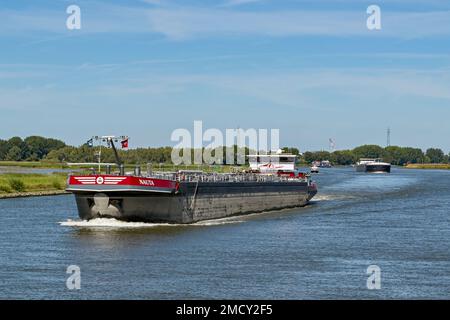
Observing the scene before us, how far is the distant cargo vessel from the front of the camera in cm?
4978

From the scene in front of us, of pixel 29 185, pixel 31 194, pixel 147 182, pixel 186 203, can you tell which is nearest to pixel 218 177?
pixel 186 203

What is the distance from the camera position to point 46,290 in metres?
31.0

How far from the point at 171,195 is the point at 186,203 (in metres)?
2.89

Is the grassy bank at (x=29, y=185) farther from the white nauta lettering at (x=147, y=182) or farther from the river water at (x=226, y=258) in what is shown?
the white nauta lettering at (x=147, y=182)

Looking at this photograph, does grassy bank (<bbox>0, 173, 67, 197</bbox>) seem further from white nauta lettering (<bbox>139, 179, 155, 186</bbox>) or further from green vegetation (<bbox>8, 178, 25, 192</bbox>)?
white nauta lettering (<bbox>139, 179, 155, 186</bbox>)

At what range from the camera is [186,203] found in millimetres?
55781

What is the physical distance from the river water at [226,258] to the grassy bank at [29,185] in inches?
1393

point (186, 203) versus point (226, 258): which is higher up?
point (186, 203)

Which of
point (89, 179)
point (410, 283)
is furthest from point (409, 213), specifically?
point (410, 283)

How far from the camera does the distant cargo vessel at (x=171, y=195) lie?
1960 inches

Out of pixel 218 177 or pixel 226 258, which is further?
pixel 218 177

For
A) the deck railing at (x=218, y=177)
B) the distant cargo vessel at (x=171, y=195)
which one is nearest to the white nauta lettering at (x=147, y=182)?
the distant cargo vessel at (x=171, y=195)

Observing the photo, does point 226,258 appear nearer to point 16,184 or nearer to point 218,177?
point 218,177
